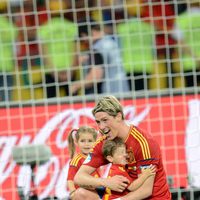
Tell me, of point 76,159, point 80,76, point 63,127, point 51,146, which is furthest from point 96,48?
point 76,159

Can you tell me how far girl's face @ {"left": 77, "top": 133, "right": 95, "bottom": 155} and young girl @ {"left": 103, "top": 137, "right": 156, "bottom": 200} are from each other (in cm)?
85

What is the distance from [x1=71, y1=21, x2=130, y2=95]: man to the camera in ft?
30.5

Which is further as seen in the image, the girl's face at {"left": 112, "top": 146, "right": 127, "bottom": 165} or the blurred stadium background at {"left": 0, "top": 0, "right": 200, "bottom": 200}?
the blurred stadium background at {"left": 0, "top": 0, "right": 200, "bottom": 200}

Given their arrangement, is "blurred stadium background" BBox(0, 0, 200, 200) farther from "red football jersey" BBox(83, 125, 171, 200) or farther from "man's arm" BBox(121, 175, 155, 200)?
"man's arm" BBox(121, 175, 155, 200)

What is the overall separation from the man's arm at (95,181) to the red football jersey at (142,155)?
0.34ft

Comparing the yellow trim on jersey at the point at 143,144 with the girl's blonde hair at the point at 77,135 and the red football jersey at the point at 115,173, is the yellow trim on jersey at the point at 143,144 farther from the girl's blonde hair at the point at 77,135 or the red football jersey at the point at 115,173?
the girl's blonde hair at the point at 77,135

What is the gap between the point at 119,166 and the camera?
19.8 ft

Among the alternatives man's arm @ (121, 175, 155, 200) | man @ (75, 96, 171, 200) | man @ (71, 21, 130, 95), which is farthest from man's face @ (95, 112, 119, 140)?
man @ (71, 21, 130, 95)

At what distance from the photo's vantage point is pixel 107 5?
31.2 feet

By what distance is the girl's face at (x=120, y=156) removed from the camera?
5930 mm

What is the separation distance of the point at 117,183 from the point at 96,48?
355 centimetres

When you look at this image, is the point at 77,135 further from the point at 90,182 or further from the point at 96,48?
the point at 96,48

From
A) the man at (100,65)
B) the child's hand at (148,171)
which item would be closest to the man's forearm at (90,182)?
the child's hand at (148,171)

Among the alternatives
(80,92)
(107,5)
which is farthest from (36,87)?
(107,5)
